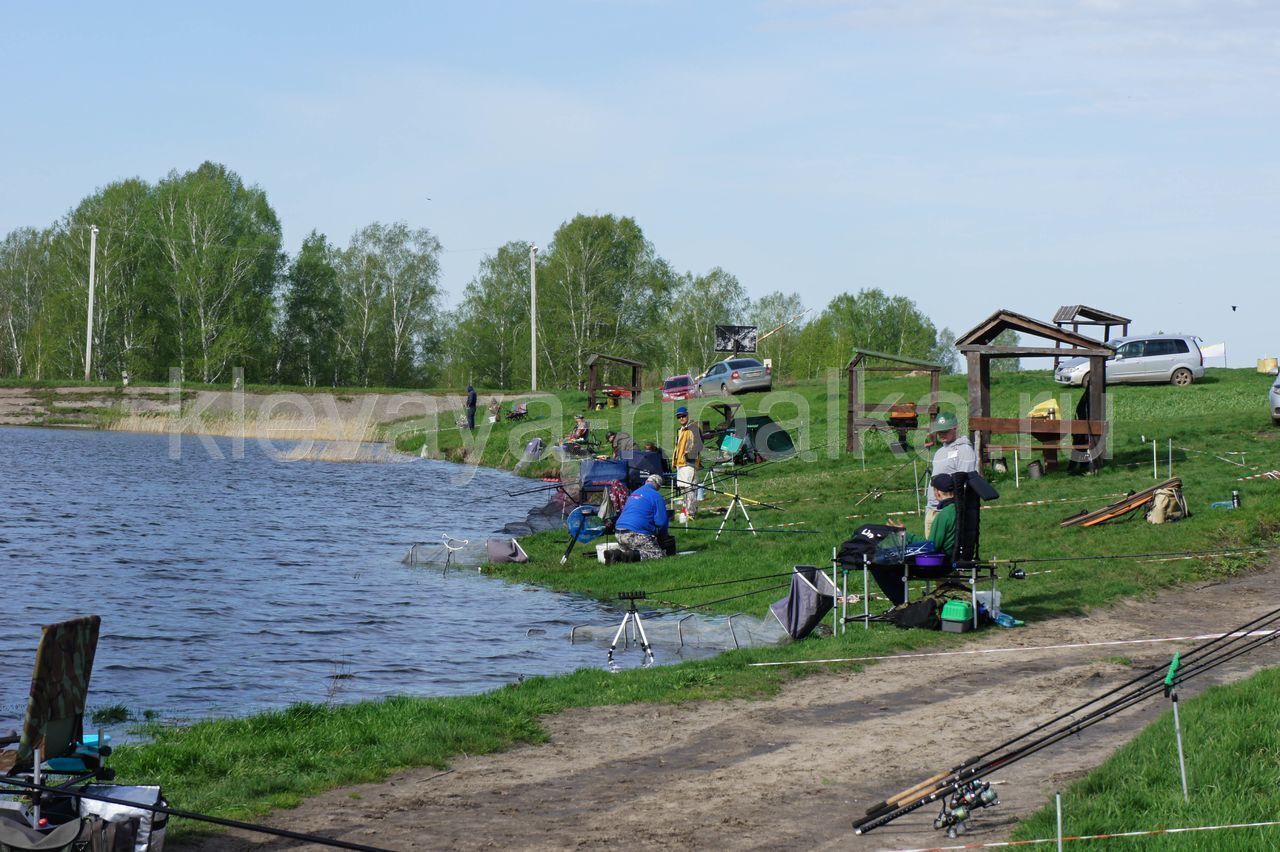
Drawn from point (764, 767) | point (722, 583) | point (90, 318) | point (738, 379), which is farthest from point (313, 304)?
point (764, 767)

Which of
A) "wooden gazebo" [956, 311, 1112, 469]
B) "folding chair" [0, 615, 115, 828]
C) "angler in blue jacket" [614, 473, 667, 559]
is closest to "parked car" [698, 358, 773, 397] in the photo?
"wooden gazebo" [956, 311, 1112, 469]

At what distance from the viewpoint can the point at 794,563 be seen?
18203mm

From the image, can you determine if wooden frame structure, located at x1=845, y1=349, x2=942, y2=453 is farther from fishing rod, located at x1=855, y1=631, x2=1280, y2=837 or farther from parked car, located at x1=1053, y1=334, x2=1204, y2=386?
fishing rod, located at x1=855, y1=631, x2=1280, y2=837

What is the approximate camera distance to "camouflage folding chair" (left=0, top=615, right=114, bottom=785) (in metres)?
6.71

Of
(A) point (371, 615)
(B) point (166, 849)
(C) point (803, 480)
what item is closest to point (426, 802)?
(B) point (166, 849)

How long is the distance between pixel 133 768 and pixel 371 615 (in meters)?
8.97

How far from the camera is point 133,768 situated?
890 cm

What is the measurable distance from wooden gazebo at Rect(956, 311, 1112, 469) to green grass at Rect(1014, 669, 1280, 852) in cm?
1540

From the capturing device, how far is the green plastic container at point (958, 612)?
13445 millimetres

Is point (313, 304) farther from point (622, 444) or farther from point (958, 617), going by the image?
point (958, 617)

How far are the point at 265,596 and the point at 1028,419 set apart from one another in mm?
13930

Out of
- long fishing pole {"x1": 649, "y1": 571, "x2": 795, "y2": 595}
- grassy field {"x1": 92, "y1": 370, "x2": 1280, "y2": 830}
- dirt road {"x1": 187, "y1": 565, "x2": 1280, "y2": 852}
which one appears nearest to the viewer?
dirt road {"x1": 187, "y1": 565, "x2": 1280, "y2": 852}

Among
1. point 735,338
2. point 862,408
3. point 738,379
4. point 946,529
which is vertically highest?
point 735,338

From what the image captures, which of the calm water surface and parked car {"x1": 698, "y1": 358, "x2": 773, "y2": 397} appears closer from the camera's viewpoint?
the calm water surface
